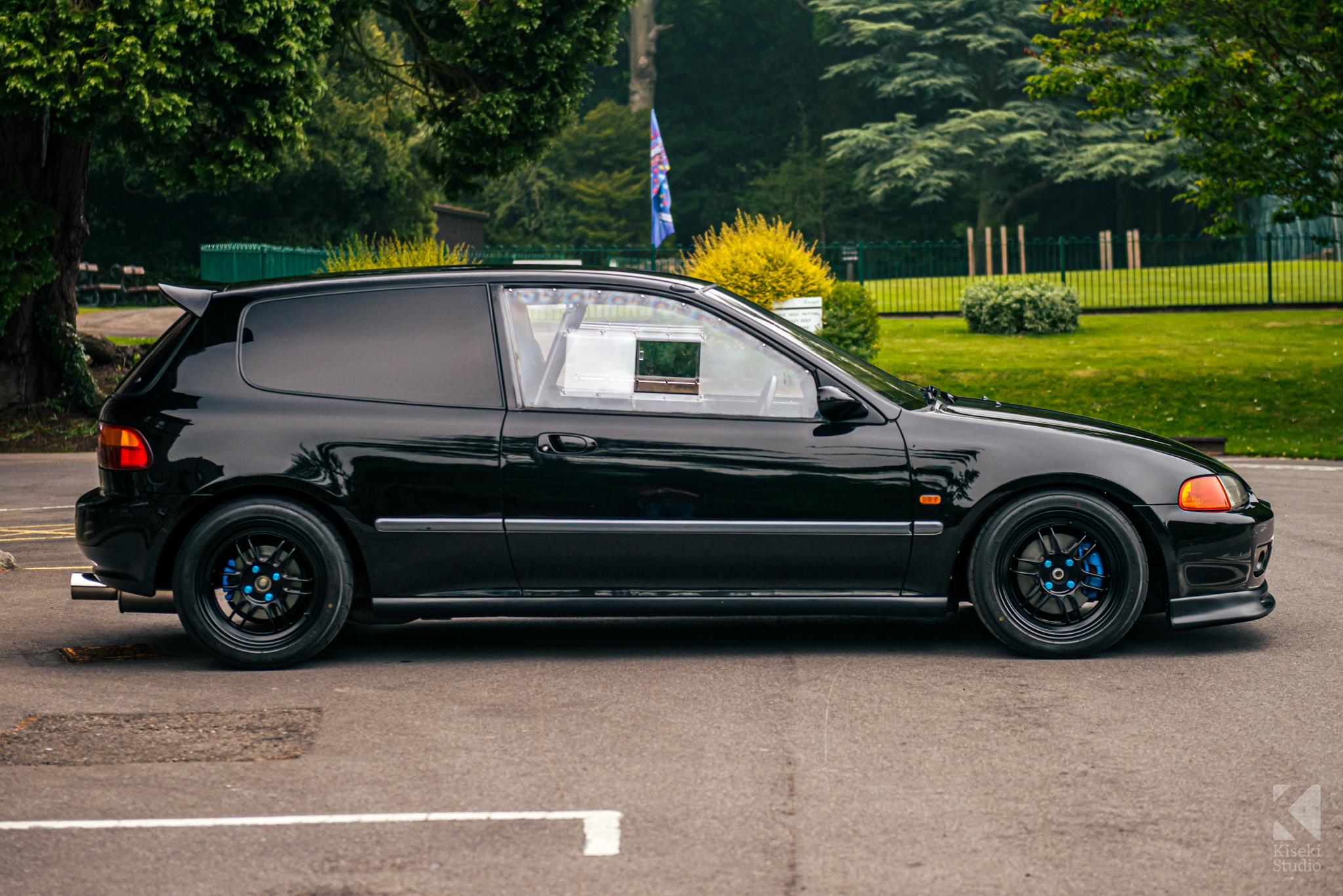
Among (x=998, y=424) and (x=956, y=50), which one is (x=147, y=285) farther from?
(x=998, y=424)

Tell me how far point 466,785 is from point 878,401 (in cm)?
247

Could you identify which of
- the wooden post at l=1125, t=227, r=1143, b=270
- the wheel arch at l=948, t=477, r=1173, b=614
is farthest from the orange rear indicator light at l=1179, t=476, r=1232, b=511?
the wooden post at l=1125, t=227, r=1143, b=270

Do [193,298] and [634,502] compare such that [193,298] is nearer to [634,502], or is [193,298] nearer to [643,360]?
[643,360]

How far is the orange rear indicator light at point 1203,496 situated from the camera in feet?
18.7

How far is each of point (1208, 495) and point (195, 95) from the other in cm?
1160

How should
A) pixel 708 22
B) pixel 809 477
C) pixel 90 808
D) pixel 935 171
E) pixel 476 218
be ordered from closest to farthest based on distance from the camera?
1. pixel 90 808
2. pixel 809 477
3. pixel 476 218
4. pixel 935 171
5. pixel 708 22

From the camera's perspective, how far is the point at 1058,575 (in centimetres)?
567

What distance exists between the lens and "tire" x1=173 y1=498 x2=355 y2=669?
5648 mm

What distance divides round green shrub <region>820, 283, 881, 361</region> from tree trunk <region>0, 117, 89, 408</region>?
9510 mm

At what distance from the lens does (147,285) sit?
127 feet

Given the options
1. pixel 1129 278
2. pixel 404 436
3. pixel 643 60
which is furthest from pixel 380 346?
pixel 643 60

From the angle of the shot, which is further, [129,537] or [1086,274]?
[1086,274]

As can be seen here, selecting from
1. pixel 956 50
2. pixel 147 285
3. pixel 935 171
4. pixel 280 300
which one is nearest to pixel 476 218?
pixel 147 285

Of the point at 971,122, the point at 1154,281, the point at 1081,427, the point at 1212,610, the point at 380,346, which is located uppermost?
the point at 971,122
